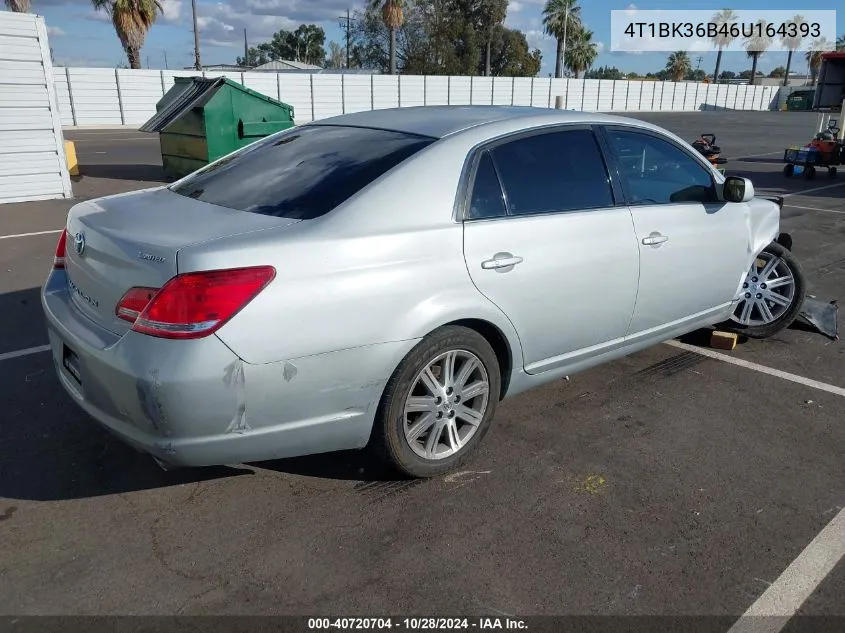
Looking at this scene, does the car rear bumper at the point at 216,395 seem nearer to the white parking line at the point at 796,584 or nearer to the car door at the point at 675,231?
the white parking line at the point at 796,584

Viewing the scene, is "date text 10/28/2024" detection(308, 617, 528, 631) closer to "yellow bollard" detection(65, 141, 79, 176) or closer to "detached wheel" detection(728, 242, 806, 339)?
"detached wheel" detection(728, 242, 806, 339)

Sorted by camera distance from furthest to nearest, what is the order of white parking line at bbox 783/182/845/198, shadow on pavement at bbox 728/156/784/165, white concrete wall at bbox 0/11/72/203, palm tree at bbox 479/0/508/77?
1. palm tree at bbox 479/0/508/77
2. shadow on pavement at bbox 728/156/784/165
3. white parking line at bbox 783/182/845/198
4. white concrete wall at bbox 0/11/72/203

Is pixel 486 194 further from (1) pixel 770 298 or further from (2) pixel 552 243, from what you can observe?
(1) pixel 770 298

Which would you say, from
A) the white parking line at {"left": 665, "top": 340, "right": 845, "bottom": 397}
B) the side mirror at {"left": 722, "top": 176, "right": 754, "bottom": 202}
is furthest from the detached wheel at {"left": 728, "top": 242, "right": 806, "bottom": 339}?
the side mirror at {"left": 722, "top": 176, "right": 754, "bottom": 202}

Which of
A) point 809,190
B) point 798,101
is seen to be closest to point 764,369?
point 809,190

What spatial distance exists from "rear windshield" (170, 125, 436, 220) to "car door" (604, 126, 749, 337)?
54.9 inches

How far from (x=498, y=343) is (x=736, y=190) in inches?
81.3

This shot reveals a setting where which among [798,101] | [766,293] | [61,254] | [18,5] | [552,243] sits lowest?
[766,293]

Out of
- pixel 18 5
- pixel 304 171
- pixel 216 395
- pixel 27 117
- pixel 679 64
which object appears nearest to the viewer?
pixel 216 395

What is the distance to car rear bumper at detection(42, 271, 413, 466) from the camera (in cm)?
248

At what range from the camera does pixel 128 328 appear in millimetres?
2635

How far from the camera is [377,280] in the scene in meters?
2.78

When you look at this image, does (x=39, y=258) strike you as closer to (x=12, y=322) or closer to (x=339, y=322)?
(x=12, y=322)

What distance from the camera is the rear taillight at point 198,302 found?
2479 mm
